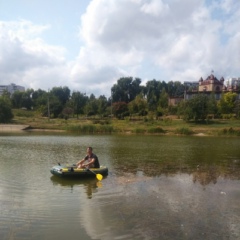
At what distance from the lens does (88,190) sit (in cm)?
1584

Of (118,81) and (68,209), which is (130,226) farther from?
(118,81)

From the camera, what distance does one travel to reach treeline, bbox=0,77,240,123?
258 ft

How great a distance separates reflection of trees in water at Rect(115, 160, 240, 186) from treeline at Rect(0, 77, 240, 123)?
50.1 m

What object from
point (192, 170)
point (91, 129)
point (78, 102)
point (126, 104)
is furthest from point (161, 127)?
point (78, 102)

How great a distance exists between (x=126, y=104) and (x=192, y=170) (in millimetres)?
69274

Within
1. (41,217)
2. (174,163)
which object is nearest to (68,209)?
(41,217)

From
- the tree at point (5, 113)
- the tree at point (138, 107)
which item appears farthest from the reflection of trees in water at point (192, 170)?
the tree at point (5, 113)

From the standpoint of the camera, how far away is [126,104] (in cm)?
9131

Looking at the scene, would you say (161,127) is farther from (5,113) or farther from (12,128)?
(5,113)

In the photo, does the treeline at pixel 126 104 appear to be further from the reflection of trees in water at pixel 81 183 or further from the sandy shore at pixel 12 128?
the reflection of trees in water at pixel 81 183

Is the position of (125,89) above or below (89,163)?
above

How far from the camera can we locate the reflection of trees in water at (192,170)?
20156 millimetres

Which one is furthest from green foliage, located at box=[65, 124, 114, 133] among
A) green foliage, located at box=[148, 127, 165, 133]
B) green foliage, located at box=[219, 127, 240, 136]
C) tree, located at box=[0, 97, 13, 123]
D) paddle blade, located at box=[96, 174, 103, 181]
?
paddle blade, located at box=[96, 174, 103, 181]

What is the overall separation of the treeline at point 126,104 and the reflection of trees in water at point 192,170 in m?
50.1
